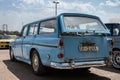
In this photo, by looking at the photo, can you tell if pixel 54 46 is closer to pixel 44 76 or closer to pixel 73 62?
pixel 73 62

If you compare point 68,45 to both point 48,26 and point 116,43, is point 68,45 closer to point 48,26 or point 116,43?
point 48,26

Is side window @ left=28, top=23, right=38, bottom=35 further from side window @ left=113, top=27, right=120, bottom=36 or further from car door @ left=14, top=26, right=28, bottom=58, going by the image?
side window @ left=113, top=27, right=120, bottom=36

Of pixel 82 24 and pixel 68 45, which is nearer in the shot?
pixel 68 45

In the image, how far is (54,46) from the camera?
6.86 meters

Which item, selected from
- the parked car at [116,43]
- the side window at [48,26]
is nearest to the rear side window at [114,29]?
the parked car at [116,43]

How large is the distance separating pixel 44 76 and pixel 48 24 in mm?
1714

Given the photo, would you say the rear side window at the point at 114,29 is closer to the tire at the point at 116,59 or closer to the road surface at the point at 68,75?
the tire at the point at 116,59

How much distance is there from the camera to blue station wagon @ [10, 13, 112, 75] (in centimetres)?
679

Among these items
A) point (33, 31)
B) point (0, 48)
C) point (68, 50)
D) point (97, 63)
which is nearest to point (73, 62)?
point (68, 50)

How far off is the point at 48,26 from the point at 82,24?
1.08 m

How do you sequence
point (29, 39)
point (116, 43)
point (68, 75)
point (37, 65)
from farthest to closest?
point (116, 43) < point (29, 39) < point (68, 75) < point (37, 65)

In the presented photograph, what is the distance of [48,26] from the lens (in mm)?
7703

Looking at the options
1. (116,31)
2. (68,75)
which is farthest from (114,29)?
(68,75)

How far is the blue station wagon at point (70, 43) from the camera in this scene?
6785 millimetres
